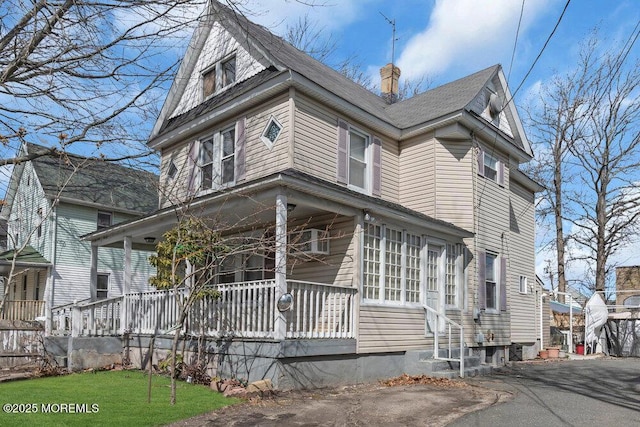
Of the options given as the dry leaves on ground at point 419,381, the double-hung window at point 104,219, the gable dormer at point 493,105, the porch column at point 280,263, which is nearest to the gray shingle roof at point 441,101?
the gable dormer at point 493,105

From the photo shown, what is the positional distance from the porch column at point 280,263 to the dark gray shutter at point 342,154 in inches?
139

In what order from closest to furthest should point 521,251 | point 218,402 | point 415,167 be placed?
1. point 218,402
2. point 415,167
3. point 521,251

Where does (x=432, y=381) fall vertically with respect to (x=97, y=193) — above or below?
below

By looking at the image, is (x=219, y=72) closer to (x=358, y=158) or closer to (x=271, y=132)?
(x=271, y=132)

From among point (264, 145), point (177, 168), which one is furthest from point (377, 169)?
point (177, 168)

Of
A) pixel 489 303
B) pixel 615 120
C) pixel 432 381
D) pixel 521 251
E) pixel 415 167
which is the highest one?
pixel 615 120

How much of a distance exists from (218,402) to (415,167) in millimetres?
8604

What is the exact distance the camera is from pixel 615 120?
85.9 ft

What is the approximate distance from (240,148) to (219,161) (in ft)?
3.07

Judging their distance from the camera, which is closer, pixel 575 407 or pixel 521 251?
pixel 575 407

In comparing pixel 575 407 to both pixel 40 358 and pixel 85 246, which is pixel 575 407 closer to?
pixel 40 358

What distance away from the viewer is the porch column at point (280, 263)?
30.4 ft

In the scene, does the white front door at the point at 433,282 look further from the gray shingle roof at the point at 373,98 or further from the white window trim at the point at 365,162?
the gray shingle roof at the point at 373,98

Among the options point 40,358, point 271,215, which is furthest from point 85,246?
point 271,215
